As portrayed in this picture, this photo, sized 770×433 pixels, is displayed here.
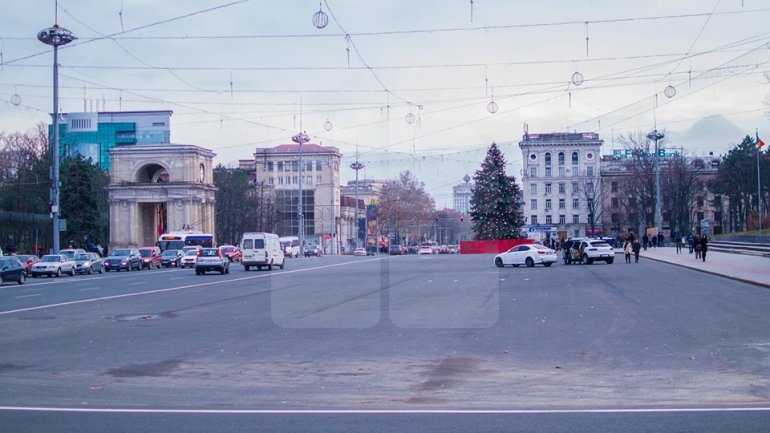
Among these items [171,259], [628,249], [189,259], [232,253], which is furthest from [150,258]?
[628,249]

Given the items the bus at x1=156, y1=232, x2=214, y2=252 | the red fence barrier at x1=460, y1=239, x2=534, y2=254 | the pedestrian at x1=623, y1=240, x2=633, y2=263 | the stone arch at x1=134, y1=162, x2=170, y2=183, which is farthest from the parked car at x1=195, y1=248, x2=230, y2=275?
the red fence barrier at x1=460, y1=239, x2=534, y2=254

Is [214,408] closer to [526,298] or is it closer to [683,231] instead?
[526,298]

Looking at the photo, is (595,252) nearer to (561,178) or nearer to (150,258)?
(150,258)

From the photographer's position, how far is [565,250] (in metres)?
58.0

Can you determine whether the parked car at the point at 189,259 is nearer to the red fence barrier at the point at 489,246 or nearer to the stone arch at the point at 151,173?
the stone arch at the point at 151,173

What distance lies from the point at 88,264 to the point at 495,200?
165 ft

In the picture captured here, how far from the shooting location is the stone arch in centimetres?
9325

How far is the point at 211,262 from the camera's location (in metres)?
49.8

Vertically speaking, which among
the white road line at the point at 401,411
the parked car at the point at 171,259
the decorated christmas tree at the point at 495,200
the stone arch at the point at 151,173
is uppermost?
the stone arch at the point at 151,173

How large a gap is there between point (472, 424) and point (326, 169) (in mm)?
116208

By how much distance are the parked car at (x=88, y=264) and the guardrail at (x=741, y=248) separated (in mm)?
45873

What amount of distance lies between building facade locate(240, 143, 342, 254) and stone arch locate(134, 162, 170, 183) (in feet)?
74.7

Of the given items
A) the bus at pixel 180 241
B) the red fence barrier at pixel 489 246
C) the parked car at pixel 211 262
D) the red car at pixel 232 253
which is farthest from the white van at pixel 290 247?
the parked car at pixel 211 262

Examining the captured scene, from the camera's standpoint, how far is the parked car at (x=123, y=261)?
62.3 meters
